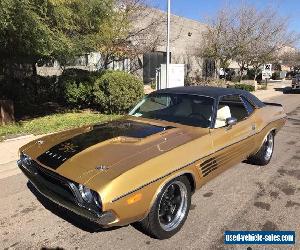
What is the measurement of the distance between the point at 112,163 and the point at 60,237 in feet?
3.53

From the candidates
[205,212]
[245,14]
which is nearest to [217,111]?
[205,212]

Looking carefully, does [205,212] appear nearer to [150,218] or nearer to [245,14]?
[150,218]

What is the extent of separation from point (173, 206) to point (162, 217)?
0.66ft

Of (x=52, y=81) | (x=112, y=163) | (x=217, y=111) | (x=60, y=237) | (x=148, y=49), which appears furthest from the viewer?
(x=148, y=49)

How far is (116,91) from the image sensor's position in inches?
445

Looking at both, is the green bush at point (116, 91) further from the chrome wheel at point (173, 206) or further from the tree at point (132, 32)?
the chrome wheel at point (173, 206)

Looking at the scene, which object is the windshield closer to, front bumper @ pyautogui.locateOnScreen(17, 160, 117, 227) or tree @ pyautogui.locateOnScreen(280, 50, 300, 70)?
front bumper @ pyautogui.locateOnScreen(17, 160, 117, 227)

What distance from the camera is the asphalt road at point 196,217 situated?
3.72 m

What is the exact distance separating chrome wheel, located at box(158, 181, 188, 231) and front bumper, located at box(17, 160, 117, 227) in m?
0.74

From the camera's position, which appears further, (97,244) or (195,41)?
(195,41)

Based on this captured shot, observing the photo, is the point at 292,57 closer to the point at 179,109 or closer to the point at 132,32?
the point at 132,32

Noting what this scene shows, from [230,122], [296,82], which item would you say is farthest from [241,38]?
[230,122]

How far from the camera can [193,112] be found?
495 centimetres

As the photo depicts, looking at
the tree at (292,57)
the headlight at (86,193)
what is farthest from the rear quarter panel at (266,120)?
the tree at (292,57)
